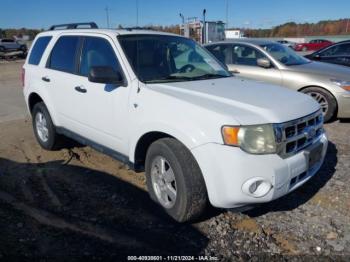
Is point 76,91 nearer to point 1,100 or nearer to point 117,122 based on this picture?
point 117,122

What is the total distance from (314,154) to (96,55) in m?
2.69

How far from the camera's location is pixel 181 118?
3057 millimetres

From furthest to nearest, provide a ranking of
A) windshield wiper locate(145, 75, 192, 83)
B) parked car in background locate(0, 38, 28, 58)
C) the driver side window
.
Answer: parked car in background locate(0, 38, 28, 58) → the driver side window → windshield wiper locate(145, 75, 192, 83)

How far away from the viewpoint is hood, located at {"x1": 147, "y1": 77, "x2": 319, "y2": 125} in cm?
294

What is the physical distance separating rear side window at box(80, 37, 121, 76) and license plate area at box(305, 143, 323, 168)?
83.2 inches

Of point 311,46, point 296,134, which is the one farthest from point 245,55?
point 311,46

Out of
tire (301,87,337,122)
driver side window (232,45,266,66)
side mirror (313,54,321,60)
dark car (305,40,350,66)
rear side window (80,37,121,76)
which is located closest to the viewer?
rear side window (80,37,121,76)

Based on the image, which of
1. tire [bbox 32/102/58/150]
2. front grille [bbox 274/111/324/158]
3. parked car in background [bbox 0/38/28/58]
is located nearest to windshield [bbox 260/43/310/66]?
front grille [bbox 274/111/324/158]

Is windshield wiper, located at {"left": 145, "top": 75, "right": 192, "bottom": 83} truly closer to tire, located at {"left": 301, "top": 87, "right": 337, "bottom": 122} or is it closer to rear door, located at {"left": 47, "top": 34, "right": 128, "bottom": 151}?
rear door, located at {"left": 47, "top": 34, "right": 128, "bottom": 151}

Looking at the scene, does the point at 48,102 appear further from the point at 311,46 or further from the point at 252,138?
the point at 311,46

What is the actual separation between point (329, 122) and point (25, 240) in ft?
19.6

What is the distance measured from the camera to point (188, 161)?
304cm

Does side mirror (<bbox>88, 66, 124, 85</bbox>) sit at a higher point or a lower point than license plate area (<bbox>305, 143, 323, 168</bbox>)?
higher

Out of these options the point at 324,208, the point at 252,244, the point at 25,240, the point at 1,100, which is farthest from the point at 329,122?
the point at 1,100
